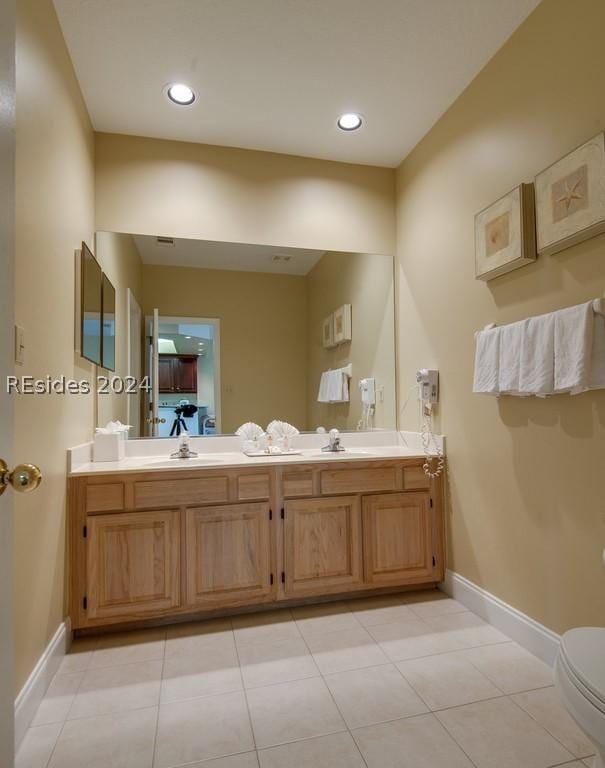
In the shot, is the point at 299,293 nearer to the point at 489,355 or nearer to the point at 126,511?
the point at 489,355

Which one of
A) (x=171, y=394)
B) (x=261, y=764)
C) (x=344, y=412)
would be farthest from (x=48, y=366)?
(x=344, y=412)

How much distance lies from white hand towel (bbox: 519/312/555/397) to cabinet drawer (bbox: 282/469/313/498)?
1.13 m

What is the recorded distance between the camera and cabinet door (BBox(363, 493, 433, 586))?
2447mm

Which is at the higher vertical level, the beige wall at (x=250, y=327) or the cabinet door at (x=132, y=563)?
the beige wall at (x=250, y=327)

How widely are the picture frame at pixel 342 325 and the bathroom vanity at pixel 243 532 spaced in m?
0.84

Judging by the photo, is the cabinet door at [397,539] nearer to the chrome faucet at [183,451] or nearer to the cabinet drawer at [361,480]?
the cabinet drawer at [361,480]

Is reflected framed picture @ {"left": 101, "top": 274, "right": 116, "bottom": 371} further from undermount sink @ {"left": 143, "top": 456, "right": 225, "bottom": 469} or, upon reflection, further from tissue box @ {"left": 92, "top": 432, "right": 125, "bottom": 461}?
undermount sink @ {"left": 143, "top": 456, "right": 225, "bottom": 469}

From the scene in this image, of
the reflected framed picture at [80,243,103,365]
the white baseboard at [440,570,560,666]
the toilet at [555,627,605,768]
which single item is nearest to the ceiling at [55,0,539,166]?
the reflected framed picture at [80,243,103,365]

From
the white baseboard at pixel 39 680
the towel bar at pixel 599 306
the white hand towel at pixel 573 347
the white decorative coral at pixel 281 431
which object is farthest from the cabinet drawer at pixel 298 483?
the towel bar at pixel 599 306

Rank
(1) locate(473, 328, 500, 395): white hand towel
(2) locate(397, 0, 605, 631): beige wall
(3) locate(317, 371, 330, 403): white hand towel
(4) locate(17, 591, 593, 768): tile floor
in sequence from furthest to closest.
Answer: (3) locate(317, 371, 330, 403): white hand towel < (1) locate(473, 328, 500, 395): white hand towel < (2) locate(397, 0, 605, 631): beige wall < (4) locate(17, 591, 593, 768): tile floor

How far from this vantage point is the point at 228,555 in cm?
225

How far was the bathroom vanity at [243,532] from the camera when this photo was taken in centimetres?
210

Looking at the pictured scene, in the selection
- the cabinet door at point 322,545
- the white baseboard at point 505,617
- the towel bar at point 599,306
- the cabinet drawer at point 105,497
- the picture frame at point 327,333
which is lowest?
the white baseboard at point 505,617

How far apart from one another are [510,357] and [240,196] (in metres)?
1.90
